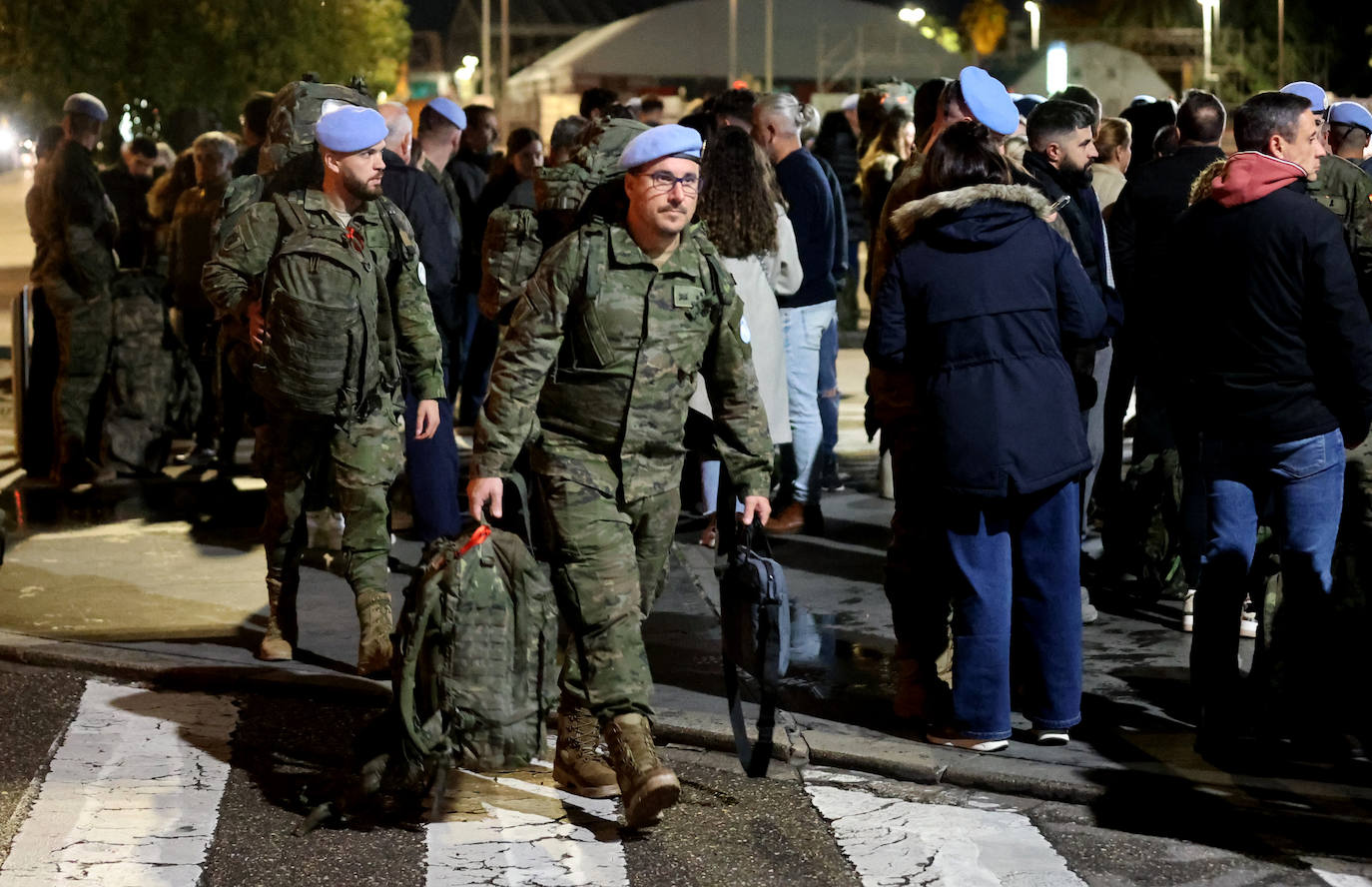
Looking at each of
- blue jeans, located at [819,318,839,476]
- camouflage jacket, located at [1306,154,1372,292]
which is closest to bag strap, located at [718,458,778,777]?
camouflage jacket, located at [1306,154,1372,292]

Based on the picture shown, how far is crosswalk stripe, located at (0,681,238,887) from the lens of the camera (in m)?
5.59

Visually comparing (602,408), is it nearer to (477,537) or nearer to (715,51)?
(477,537)

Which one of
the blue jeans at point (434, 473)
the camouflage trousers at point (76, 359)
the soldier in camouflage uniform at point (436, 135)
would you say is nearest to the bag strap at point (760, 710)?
the blue jeans at point (434, 473)

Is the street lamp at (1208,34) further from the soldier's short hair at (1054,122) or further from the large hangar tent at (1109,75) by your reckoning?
the soldier's short hair at (1054,122)

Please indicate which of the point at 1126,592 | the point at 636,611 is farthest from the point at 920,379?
the point at 1126,592

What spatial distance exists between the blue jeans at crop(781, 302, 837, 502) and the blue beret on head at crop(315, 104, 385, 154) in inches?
132

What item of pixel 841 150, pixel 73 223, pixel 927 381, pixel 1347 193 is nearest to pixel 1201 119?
pixel 1347 193

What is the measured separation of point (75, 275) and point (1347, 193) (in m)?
7.35

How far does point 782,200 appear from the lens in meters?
9.54

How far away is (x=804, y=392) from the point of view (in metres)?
10.2

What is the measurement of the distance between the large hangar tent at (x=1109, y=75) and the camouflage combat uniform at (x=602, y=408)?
30.6 meters

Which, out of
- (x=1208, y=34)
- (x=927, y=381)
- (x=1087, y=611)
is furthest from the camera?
(x=1208, y=34)

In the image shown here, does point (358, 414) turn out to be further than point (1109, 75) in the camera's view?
No

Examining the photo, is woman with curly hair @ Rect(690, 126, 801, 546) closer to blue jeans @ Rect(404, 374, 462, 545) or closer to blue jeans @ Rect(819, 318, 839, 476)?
blue jeans @ Rect(404, 374, 462, 545)
